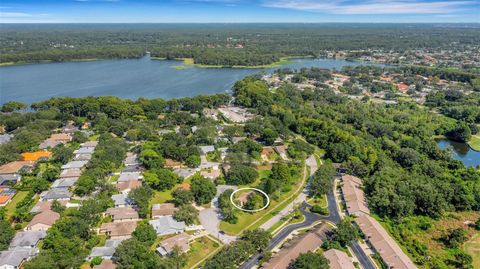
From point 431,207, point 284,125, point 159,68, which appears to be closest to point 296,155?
point 284,125

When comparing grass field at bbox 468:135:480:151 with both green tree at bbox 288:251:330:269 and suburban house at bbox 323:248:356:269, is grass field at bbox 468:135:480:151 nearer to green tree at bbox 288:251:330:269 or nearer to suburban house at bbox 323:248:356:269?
suburban house at bbox 323:248:356:269

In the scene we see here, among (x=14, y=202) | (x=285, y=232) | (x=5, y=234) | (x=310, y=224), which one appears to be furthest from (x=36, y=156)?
(x=310, y=224)

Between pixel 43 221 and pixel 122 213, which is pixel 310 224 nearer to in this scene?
pixel 122 213

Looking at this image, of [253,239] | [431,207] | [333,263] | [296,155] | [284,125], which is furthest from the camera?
[284,125]

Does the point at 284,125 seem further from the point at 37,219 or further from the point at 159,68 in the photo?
the point at 159,68

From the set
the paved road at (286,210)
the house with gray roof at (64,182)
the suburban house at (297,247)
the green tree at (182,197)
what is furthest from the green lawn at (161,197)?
the suburban house at (297,247)

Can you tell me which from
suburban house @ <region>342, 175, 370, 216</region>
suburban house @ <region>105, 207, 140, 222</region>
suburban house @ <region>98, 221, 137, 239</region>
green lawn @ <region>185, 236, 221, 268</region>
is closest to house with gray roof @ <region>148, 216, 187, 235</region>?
suburban house @ <region>98, 221, 137, 239</region>
